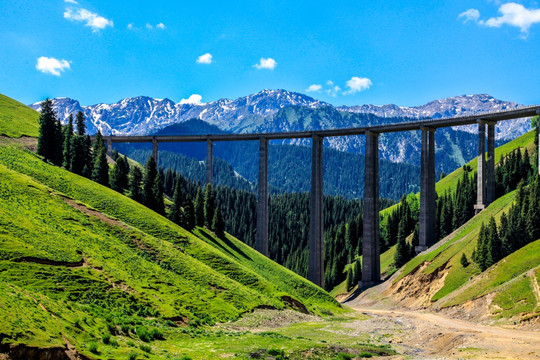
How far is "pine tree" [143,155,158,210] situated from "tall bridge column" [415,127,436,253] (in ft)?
195

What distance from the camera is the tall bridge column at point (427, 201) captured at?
11775 centimetres

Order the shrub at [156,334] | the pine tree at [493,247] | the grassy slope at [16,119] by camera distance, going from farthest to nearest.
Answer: the grassy slope at [16,119] < the pine tree at [493,247] < the shrub at [156,334]

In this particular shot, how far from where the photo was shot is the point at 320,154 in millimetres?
137750

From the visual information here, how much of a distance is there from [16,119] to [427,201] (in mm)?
95030

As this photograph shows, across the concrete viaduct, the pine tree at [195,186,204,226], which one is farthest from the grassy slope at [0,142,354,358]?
the concrete viaduct

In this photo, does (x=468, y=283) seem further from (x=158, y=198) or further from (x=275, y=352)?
(x=275, y=352)

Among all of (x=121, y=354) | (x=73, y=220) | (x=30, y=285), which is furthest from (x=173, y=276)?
(x=121, y=354)

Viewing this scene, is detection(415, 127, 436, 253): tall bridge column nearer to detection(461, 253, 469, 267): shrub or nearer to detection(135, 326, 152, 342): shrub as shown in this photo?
detection(461, 253, 469, 267): shrub

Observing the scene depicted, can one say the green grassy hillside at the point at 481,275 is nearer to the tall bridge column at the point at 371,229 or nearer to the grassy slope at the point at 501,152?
the tall bridge column at the point at 371,229

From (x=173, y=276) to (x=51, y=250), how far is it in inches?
575

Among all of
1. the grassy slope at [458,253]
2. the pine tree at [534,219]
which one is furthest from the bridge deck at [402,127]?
the pine tree at [534,219]

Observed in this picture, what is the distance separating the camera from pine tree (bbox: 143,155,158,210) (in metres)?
95.9

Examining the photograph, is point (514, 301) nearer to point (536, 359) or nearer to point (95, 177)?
point (536, 359)

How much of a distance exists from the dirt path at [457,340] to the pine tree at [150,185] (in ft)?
152
